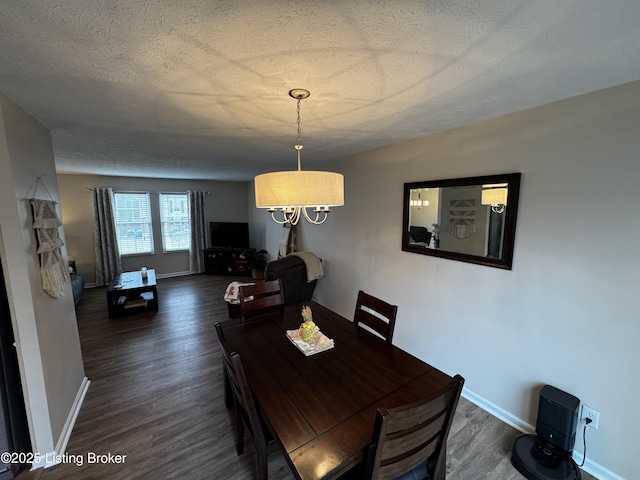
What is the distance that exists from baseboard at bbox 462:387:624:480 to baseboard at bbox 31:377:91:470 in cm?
306

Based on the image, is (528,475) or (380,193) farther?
(380,193)

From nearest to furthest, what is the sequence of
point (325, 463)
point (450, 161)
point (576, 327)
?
point (325, 463), point (576, 327), point (450, 161)

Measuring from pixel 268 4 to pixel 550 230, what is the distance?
79.9 inches

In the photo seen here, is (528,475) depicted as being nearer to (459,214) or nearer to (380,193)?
(459,214)

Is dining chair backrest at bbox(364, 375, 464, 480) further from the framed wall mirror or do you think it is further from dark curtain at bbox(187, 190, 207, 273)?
dark curtain at bbox(187, 190, 207, 273)

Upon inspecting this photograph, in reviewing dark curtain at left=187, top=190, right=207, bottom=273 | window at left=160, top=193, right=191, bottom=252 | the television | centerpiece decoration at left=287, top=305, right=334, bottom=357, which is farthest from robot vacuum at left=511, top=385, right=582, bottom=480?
window at left=160, top=193, right=191, bottom=252

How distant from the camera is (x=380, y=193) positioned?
2.97 meters

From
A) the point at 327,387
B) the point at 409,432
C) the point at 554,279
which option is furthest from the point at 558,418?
the point at 327,387

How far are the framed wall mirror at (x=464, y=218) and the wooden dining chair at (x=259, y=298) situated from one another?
1.37 metres

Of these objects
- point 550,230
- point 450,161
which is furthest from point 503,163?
point 550,230

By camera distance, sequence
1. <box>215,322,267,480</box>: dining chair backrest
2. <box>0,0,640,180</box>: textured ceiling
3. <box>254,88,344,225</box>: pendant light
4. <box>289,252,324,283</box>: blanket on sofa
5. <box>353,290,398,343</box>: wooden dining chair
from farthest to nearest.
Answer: <box>289,252,324,283</box>: blanket on sofa < <box>353,290,398,343</box>: wooden dining chair < <box>254,88,344,225</box>: pendant light < <box>215,322,267,480</box>: dining chair backrest < <box>0,0,640,180</box>: textured ceiling

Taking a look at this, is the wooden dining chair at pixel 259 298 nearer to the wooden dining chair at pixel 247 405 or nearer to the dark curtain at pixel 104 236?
the wooden dining chair at pixel 247 405

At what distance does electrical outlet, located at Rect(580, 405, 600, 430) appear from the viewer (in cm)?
158

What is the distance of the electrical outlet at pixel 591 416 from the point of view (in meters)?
1.58
